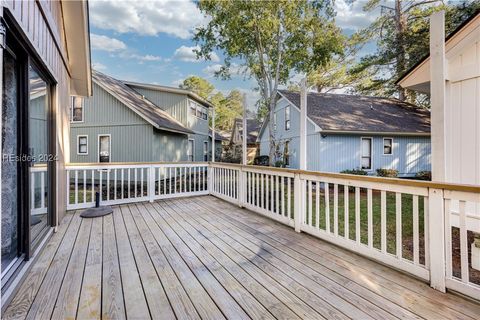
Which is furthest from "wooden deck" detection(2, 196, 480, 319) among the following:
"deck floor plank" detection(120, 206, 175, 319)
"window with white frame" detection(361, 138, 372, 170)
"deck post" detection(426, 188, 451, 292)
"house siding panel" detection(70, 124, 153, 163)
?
"window with white frame" detection(361, 138, 372, 170)

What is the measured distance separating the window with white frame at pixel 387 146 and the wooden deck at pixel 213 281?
10484mm

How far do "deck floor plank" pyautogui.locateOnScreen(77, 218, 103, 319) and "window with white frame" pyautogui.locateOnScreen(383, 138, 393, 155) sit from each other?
40.4 ft

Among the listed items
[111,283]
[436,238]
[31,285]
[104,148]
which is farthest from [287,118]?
[31,285]

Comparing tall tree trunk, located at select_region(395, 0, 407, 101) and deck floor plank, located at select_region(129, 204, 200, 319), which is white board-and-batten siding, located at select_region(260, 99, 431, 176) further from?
deck floor plank, located at select_region(129, 204, 200, 319)

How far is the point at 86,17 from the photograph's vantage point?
13.4 feet

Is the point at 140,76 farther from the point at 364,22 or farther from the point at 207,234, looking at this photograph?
the point at 207,234

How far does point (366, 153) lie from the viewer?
11.6 metres

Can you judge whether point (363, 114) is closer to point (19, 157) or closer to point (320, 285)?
point (320, 285)

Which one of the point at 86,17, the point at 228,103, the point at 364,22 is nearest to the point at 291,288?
the point at 86,17

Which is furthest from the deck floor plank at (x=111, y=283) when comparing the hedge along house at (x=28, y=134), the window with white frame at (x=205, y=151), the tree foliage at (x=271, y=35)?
the window with white frame at (x=205, y=151)

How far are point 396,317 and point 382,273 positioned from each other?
2.22 feet

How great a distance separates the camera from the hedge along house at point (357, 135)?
36.2 feet

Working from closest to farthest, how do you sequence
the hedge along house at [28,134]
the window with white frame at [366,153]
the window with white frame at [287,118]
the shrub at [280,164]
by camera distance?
the hedge along house at [28,134], the window with white frame at [366,153], the shrub at [280,164], the window with white frame at [287,118]

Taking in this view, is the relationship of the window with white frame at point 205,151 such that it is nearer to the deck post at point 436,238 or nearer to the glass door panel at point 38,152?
the glass door panel at point 38,152
